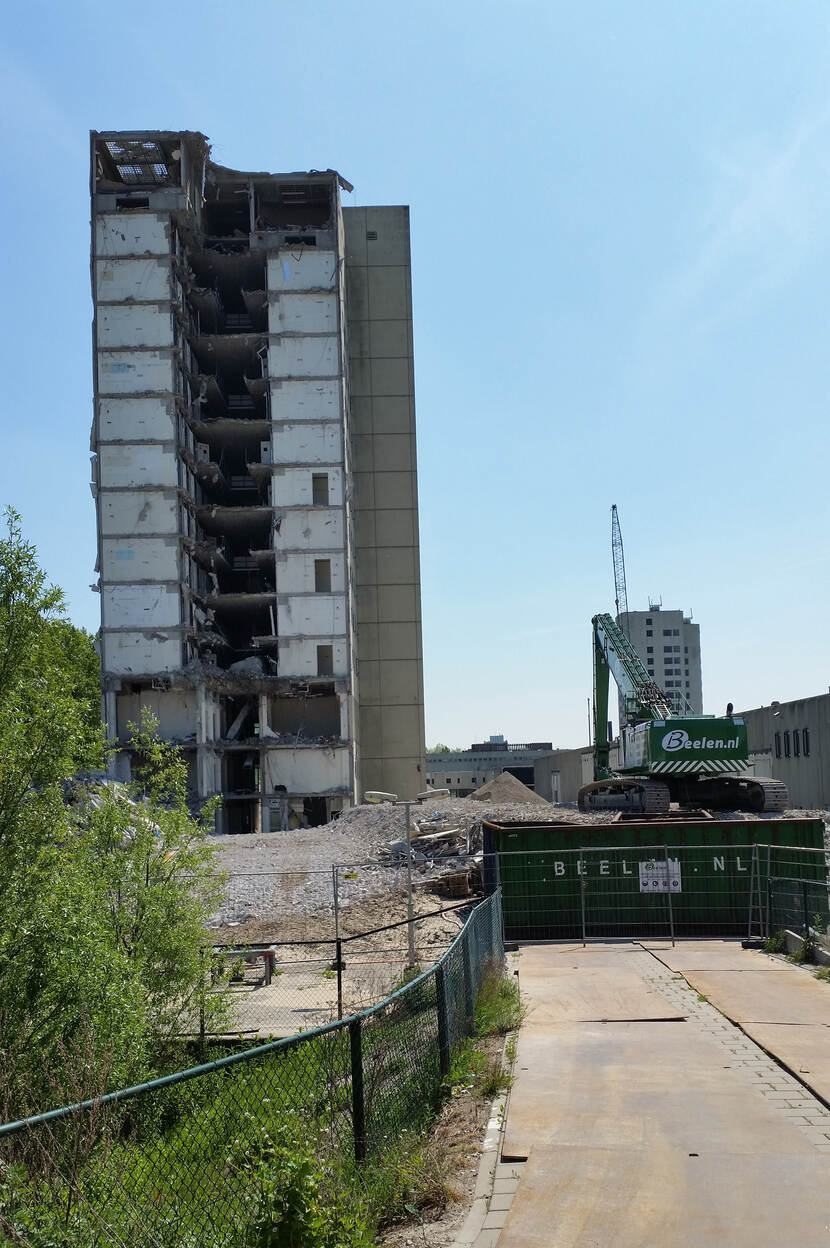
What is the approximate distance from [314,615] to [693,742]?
29590mm

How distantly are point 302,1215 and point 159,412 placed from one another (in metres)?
54.8

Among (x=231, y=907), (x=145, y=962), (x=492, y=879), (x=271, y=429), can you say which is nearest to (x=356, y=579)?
(x=271, y=429)

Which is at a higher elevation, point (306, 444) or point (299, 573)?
point (306, 444)

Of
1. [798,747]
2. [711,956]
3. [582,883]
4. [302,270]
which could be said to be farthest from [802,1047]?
[302,270]

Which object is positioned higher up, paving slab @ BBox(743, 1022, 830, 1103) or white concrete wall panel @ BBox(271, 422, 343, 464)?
white concrete wall panel @ BBox(271, 422, 343, 464)

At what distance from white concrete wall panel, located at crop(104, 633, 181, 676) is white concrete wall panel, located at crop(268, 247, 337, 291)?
2069cm

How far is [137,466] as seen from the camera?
184 ft

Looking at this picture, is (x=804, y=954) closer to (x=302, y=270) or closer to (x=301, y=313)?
(x=301, y=313)

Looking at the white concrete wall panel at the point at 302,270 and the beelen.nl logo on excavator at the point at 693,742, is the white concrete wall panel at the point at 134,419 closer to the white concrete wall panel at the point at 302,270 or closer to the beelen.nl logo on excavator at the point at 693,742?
the white concrete wall panel at the point at 302,270

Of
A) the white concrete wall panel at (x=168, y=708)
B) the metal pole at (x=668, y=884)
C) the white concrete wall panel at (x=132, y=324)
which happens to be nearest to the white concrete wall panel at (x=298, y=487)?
the white concrete wall panel at (x=132, y=324)

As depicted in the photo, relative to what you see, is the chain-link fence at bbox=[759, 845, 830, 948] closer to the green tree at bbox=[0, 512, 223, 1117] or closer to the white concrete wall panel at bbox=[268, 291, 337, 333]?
the green tree at bbox=[0, 512, 223, 1117]

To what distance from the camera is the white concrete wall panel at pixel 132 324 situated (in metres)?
56.8

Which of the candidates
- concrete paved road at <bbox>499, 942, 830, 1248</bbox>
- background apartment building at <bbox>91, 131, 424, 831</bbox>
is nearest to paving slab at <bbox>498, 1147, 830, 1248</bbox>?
concrete paved road at <bbox>499, 942, 830, 1248</bbox>

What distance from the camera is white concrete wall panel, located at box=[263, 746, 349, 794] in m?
57.4
